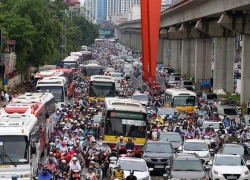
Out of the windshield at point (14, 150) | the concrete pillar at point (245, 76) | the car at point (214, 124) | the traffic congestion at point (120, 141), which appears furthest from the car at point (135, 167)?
the concrete pillar at point (245, 76)

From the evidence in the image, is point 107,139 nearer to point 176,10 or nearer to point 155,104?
point 155,104

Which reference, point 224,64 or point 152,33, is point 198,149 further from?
point 224,64

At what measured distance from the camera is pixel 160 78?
81.8m

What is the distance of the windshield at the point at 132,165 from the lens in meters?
23.5

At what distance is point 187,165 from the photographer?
24078mm

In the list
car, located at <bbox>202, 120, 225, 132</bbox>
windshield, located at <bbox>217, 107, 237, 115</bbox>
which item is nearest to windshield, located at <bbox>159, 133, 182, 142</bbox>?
car, located at <bbox>202, 120, 225, 132</bbox>

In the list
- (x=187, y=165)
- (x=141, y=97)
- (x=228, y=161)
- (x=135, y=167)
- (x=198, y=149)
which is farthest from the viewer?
(x=141, y=97)

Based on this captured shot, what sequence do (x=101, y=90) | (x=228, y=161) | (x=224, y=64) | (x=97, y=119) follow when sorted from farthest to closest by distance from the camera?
1. (x=224, y=64)
2. (x=101, y=90)
3. (x=97, y=119)
4. (x=228, y=161)

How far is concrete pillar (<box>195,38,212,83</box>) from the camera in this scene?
81688mm

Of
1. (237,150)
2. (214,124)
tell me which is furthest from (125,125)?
(214,124)

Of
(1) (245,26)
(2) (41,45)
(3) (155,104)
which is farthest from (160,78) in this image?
(3) (155,104)

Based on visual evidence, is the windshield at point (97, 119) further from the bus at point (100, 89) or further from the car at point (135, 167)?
the car at point (135, 167)

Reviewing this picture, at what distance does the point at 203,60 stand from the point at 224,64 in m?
13.0

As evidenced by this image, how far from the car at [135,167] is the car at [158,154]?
11.0ft
